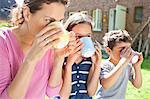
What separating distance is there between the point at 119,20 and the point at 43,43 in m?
14.5

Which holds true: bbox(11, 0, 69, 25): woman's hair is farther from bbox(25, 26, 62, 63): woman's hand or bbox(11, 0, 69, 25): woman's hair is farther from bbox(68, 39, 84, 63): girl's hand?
bbox(68, 39, 84, 63): girl's hand

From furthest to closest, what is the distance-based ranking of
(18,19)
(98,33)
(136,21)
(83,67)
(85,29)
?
(98,33), (136,21), (83,67), (85,29), (18,19)

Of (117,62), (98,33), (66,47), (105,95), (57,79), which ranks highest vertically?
(66,47)

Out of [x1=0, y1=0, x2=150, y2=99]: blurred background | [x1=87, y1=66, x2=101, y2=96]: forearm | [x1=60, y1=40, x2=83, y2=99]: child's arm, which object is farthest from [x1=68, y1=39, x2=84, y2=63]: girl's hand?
[x1=0, y1=0, x2=150, y2=99]: blurred background

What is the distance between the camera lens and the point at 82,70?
2.33m

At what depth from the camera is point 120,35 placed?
8.69 feet

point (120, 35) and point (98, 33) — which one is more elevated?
point (120, 35)

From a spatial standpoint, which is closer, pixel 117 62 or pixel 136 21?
pixel 117 62

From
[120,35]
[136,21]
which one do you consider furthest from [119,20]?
[120,35]

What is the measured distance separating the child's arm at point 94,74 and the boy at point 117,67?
210 millimetres

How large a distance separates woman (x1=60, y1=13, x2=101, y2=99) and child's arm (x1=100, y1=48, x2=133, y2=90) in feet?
0.64

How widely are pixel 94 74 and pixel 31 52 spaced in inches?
35.2

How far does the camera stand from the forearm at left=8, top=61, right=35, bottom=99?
1.45 m

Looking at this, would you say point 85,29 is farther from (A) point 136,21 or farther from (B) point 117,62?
(A) point 136,21
